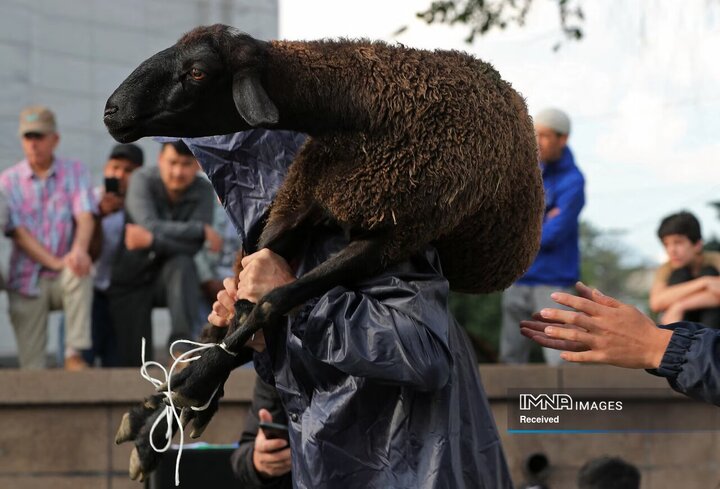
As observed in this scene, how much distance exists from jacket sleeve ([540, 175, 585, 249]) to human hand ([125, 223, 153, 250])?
2.14m

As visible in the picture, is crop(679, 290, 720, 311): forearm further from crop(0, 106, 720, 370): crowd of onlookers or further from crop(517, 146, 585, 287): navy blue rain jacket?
crop(517, 146, 585, 287): navy blue rain jacket

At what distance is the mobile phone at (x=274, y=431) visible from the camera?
3.46 m

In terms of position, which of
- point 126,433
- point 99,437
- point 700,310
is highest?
point 126,433

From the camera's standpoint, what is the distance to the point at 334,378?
259 cm

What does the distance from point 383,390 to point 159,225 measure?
3.65 metres

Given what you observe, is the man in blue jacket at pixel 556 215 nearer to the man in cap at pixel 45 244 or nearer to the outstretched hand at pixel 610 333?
the man in cap at pixel 45 244

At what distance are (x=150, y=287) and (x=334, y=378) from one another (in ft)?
12.3

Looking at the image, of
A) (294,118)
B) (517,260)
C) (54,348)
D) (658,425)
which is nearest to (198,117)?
(294,118)

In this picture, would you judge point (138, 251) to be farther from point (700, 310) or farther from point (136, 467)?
point (136, 467)

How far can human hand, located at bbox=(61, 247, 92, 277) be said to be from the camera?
5.98m

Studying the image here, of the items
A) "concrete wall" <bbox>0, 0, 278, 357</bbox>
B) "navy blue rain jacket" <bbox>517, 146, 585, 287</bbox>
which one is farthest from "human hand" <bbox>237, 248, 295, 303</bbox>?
"concrete wall" <bbox>0, 0, 278, 357</bbox>

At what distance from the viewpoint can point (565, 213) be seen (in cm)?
611

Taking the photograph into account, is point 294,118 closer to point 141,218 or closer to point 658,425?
point 658,425

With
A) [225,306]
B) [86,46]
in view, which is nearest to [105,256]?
[225,306]
